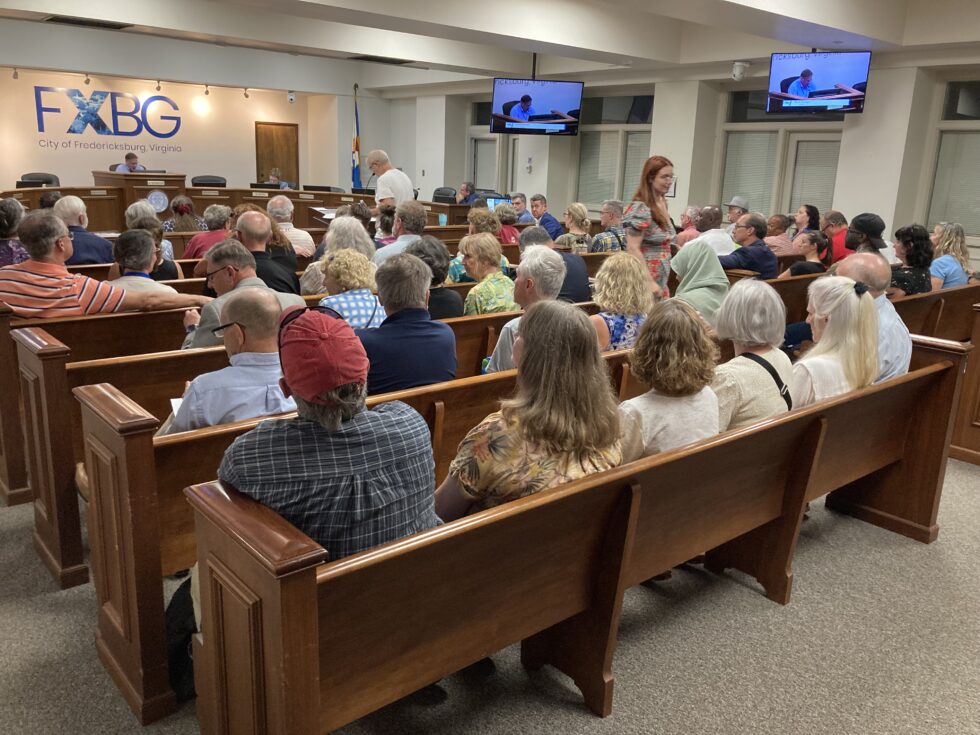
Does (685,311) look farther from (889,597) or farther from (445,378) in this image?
(889,597)

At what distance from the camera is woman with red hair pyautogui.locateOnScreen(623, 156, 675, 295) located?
4.55 meters

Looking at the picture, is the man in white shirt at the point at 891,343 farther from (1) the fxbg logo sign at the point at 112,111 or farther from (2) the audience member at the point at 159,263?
(1) the fxbg logo sign at the point at 112,111

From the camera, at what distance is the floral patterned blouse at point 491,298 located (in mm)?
3881

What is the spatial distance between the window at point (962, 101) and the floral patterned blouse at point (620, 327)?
260 inches

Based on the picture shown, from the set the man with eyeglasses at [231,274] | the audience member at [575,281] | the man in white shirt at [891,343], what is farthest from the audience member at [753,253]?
the man with eyeglasses at [231,274]

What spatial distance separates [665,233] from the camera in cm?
465

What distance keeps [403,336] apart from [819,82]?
265 inches

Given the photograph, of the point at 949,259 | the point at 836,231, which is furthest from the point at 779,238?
the point at 949,259

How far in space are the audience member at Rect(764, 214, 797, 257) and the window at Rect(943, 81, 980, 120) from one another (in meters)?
2.31

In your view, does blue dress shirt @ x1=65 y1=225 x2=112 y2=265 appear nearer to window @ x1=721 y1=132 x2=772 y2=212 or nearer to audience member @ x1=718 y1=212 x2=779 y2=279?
audience member @ x1=718 y1=212 x2=779 y2=279

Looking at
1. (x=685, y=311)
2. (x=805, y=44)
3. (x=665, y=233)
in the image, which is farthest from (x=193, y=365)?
(x=805, y=44)

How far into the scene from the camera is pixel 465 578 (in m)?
1.67

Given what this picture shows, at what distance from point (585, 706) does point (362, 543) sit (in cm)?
89

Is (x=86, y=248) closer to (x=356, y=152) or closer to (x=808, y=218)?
(x=808, y=218)
